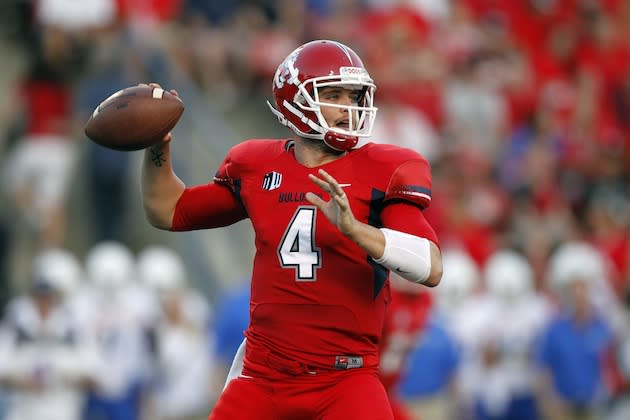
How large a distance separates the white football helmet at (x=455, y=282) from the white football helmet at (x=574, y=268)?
62cm

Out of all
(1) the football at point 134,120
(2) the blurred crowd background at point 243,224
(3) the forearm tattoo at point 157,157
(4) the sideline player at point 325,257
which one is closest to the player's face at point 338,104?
(4) the sideline player at point 325,257

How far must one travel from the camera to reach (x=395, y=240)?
14.1ft

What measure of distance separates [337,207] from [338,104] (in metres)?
0.54

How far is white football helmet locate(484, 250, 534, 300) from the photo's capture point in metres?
10.4

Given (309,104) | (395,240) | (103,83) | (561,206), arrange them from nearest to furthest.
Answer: (395,240), (309,104), (103,83), (561,206)

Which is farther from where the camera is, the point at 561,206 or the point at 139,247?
the point at 561,206

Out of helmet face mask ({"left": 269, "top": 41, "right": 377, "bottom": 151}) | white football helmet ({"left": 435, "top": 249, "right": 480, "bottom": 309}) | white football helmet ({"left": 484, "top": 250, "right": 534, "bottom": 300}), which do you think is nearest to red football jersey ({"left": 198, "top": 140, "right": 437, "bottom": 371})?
helmet face mask ({"left": 269, "top": 41, "right": 377, "bottom": 151})

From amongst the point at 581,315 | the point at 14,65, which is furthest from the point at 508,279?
the point at 14,65

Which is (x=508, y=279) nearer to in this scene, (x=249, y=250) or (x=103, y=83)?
(x=249, y=250)

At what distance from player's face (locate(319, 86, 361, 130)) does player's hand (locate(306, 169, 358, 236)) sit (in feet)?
1.38

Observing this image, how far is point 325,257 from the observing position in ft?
14.8

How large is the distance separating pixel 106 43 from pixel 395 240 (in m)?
6.30

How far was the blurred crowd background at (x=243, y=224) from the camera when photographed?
9297mm

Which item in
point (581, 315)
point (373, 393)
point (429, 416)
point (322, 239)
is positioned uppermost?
point (322, 239)
